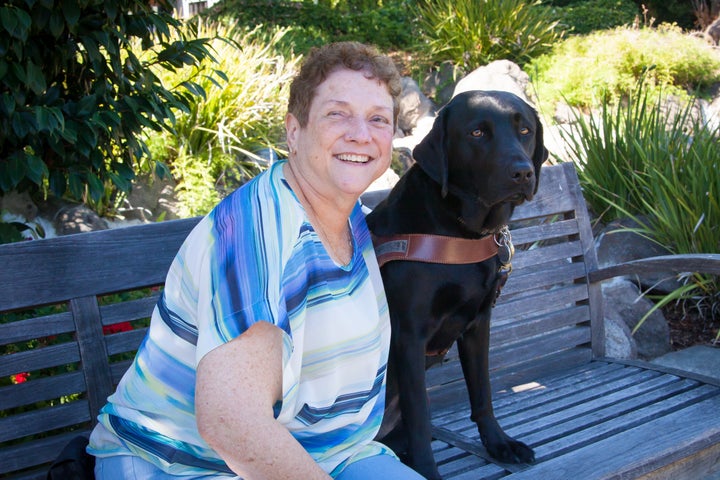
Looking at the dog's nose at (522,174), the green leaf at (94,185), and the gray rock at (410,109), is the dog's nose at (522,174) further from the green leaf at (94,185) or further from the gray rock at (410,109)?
the gray rock at (410,109)

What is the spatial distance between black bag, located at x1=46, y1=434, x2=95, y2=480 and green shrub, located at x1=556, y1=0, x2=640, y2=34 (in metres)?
10.9

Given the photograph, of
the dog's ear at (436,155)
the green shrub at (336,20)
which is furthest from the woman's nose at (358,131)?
the green shrub at (336,20)

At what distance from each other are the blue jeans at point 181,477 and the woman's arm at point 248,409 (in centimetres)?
16

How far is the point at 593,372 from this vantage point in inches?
113

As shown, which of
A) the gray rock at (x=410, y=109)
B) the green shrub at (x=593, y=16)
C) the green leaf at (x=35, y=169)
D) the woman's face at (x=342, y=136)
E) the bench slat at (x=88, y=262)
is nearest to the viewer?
the woman's face at (x=342, y=136)

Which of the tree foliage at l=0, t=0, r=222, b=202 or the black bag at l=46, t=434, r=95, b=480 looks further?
the tree foliage at l=0, t=0, r=222, b=202

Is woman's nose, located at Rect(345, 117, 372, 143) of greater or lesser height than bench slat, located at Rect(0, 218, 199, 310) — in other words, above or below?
above

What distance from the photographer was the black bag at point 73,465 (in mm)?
1635

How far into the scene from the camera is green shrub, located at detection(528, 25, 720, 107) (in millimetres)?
8219

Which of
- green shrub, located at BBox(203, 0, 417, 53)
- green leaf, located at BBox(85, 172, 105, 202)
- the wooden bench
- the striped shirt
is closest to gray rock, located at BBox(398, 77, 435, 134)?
green shrub, located at BBox(203, 0, 417, 53)

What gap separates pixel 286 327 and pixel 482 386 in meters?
0.97

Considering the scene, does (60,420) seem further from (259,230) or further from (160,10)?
(160,10)

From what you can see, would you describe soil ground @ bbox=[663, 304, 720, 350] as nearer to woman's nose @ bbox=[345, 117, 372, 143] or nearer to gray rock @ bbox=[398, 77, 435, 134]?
woman's nose @ bbox=[345, 117, 372, 143]

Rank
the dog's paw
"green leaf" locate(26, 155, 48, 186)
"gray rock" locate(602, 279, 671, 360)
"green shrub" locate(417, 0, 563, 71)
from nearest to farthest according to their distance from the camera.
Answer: the dog's paw → "green leaf" locate(26, 155, 48, 186) → "gray rock" locate(602, 279, 671, 360) → "green shrub" locate(417, 0, 563, 71)
